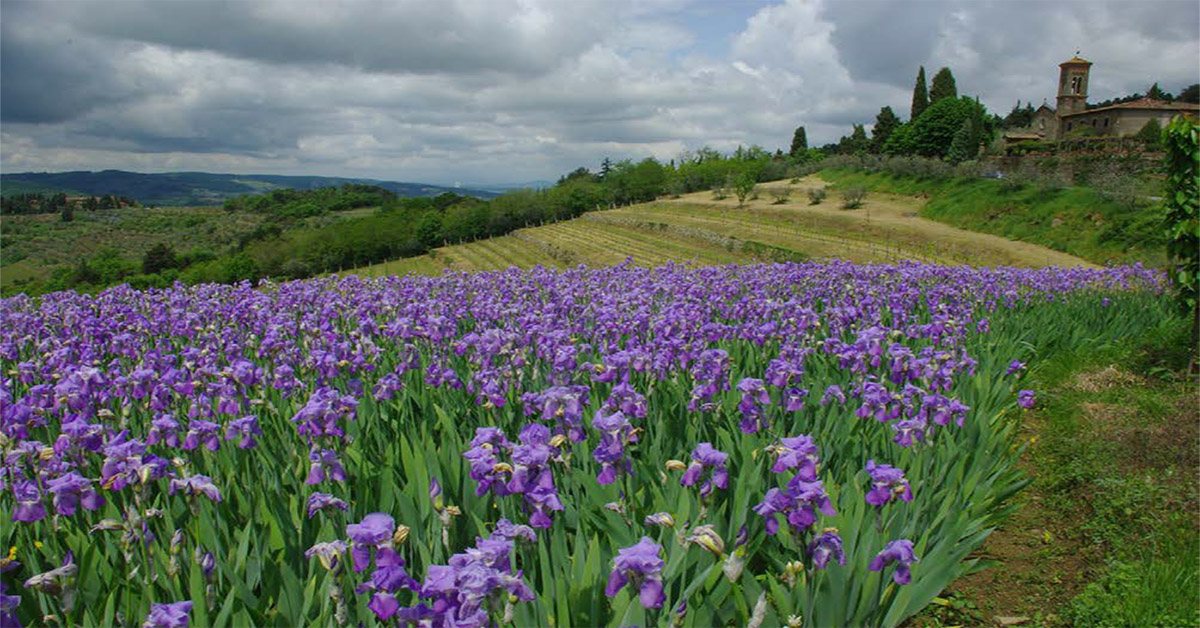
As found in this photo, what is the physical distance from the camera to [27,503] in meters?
2.93

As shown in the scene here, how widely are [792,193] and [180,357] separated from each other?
61.3m

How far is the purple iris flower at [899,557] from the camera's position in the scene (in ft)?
8.03

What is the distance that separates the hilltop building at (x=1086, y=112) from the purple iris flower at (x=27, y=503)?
80906 millimetres

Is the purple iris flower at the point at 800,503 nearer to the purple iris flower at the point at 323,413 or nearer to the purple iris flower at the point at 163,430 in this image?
the purple iris flower at the point at 323,413

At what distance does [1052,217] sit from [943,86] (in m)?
55.2

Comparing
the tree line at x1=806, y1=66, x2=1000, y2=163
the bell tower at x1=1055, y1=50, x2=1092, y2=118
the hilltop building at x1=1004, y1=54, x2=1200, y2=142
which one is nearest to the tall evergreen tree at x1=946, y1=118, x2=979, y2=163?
the tree line at x1=806, y1=66, x2=1000, y2=163

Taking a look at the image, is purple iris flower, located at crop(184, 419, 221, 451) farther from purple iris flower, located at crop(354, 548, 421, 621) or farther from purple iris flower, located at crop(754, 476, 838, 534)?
purple iris flower, located at crop(754, 476, 838, 534)

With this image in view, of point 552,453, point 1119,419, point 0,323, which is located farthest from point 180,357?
point 1119,419

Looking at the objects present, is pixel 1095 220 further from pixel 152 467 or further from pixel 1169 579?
pixel 152 467

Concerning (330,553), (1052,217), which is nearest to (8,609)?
(330,553)

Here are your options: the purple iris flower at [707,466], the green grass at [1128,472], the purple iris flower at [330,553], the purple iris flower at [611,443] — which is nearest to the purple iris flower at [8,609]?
the purple iris flower at [330,553]

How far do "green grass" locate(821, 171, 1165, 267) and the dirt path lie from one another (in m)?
0.69

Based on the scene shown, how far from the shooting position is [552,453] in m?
3.01

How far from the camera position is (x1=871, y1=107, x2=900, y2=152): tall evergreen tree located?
288 feet
